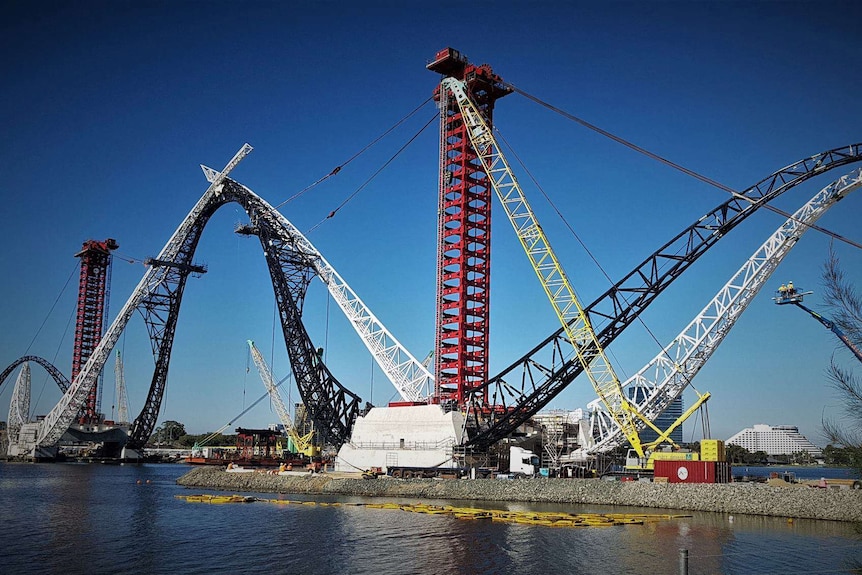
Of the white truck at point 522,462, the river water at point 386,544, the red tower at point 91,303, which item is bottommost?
the river water at point 386,544

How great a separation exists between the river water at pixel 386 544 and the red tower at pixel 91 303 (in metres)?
90.9

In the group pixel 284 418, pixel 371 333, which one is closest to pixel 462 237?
pixel 371 333

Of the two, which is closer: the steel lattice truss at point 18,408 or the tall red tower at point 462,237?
the tall red tower at point 462,237

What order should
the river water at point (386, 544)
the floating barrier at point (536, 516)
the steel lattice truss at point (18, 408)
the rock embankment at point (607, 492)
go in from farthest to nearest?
the steel lattice truss at point (18, 408), the rock embankment at point (607, 492), the floating barrier at point (536, 516), the river water at point (386, 544)

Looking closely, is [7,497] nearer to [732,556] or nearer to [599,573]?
[599,573]

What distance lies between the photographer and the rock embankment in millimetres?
44844

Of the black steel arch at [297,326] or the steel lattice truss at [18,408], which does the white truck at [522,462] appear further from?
the steel lattice truss at [18,408]

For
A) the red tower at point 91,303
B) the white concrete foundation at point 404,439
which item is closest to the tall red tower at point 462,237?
the white concrete foundation at point 404,439

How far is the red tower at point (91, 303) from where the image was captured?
13600 centimetres

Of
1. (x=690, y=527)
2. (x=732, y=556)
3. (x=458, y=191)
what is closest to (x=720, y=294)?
(x=458, y=191)

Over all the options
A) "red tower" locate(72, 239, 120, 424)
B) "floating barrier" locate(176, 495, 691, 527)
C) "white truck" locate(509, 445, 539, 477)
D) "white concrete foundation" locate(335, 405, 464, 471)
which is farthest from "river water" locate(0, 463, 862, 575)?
"red tower" locate(72, 239, 120, 424)

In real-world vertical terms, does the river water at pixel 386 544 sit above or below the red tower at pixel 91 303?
below

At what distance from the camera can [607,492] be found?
5388 centimetres

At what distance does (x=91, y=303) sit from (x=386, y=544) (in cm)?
12058
